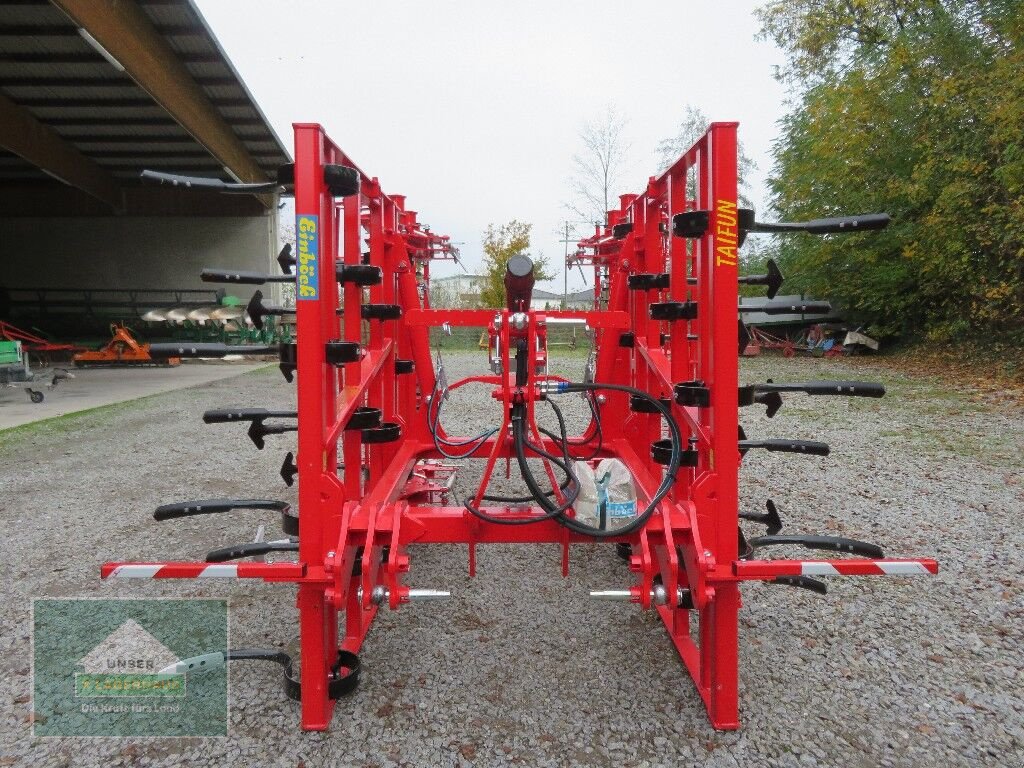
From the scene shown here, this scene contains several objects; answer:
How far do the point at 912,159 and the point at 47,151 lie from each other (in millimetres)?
22449

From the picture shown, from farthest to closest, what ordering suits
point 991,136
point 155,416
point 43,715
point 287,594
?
1. point 991,136
2. point 155,416
3. point 287,594
4. point 43,715

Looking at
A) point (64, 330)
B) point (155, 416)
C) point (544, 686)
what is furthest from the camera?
point (64, 330)

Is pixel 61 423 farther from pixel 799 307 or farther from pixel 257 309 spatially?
pixel 799 307

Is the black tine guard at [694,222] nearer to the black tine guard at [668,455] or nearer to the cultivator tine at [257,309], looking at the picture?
the black tine guard at [668,455]

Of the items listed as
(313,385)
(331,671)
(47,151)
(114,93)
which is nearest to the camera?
(313,385)

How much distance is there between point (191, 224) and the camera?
25594mm

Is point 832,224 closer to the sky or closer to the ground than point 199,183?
closer to the ground

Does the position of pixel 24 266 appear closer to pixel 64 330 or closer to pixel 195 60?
pixel 64 330

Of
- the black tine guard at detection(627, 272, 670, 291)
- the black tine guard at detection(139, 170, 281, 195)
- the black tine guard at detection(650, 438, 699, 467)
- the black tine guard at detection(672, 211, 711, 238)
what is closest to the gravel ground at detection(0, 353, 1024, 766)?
the black tine guard at detection(650, 438, 699, 467)

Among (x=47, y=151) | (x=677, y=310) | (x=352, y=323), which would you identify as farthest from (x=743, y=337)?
(x=47, y=151)

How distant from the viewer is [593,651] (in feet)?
9.65

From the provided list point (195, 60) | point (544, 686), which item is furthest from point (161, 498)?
point (195, 60)

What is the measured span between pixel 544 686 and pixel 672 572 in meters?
0.78

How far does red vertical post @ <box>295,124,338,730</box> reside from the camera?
7.30 ft
